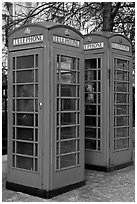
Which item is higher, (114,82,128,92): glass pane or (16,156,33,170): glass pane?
(114,82,128,92): glass pane

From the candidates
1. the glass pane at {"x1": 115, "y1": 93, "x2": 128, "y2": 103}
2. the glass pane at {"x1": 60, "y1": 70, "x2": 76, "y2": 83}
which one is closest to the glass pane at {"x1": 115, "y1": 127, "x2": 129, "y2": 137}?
the glass pane at {"x1": 115, "y1": 93, "x2": 128, "y2": 103}

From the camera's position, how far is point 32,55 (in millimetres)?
4668

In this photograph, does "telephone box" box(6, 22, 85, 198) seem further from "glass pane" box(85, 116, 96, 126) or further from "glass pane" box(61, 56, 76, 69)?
"glass pane" box(85, 116, 96, 126)

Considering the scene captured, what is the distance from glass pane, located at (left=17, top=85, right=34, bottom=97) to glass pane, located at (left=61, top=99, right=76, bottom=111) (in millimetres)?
493

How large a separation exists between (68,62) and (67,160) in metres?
1.53

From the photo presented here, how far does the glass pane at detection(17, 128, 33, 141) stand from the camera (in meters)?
4.71

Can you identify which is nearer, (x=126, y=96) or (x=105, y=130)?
(x=105, y=130)

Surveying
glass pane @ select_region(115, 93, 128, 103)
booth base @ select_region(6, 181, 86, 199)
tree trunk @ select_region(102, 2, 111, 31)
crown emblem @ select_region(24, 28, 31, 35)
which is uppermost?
tree trunk @ select_region(102, 2, 111, 31)

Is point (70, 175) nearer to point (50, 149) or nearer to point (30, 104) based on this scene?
point (50, 149)

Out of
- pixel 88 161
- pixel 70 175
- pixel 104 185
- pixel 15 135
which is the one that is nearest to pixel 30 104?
pixel 15 135

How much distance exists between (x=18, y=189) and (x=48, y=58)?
2.08 meters

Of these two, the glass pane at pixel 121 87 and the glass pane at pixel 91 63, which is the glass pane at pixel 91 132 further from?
the glass pane at pixel 91 63

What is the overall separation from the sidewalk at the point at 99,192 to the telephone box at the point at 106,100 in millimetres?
450

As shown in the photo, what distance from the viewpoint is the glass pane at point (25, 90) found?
470 cm
